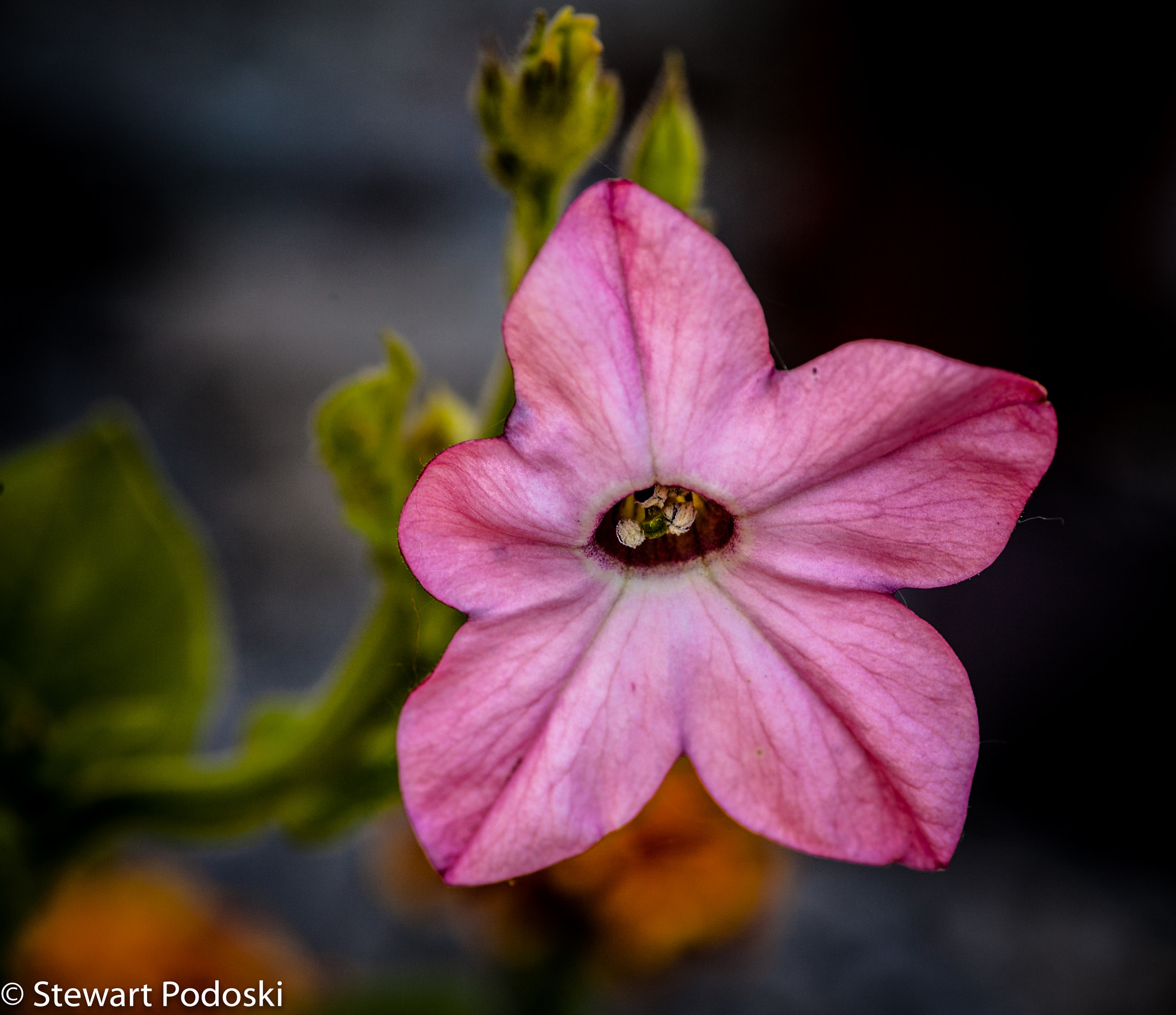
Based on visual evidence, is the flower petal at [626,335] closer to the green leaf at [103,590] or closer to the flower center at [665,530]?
the flower center at [665,530]

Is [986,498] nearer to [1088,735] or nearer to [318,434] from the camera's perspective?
[318,434]

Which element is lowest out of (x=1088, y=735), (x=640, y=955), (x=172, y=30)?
(x=1088, y=735)

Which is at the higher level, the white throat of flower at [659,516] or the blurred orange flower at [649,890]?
the white throat of flower at [659,516]

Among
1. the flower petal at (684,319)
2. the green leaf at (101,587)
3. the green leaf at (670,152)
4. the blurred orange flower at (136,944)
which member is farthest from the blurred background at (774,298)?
the flower petal at (684,319)

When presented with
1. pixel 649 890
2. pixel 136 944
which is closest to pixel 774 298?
pixel 649 890

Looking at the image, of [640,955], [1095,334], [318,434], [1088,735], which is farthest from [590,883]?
[1095,334]

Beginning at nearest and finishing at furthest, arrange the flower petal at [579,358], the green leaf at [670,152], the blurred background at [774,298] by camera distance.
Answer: the flower petal at [579,358], the green leaf at [670,152], the blurred background at [774,298]

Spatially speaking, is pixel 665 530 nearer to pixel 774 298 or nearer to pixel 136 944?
pixel 136 944
